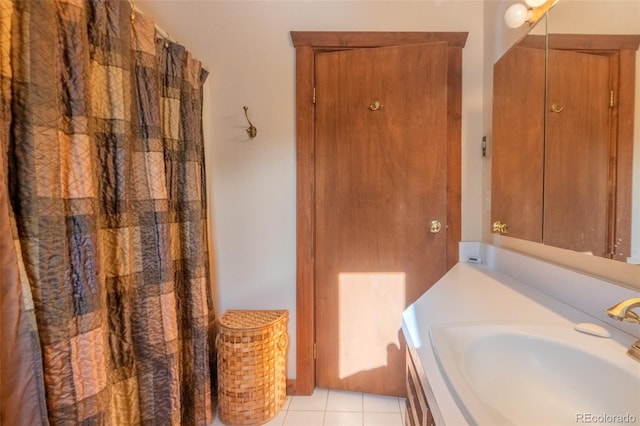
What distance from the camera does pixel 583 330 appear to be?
67 centimetres

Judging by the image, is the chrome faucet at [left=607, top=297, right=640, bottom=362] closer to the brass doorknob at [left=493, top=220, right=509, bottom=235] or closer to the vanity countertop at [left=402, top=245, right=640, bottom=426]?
the vanity countertop at [left=402, top=245, right=640, bottom=426]

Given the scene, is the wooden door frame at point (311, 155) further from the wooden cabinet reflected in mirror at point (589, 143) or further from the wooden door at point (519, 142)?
the wooden cabinet reflected in mirror at point (589, 143)

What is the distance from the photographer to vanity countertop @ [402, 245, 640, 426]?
1.83ft

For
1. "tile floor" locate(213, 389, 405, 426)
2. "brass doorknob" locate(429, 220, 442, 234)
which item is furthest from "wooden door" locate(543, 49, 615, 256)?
"tile floor" locate(213, 389, 405, 426)

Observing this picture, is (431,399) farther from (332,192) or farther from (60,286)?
(332,192)

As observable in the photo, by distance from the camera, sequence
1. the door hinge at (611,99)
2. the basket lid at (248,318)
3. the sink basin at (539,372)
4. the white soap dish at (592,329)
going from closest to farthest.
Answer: the sink basin at (539,372) → the white soap dish at (592,329) → the door hinge at (611,99) → the basket lid at (248,318)

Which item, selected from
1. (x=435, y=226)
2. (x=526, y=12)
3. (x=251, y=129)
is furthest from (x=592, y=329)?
(x=251, y=129)

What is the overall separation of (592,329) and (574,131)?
0.62m

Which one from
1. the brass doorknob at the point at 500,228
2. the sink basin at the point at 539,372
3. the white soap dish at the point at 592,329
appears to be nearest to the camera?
the sink basin at the point at 539,372

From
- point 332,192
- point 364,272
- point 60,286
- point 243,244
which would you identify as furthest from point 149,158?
point 364,272

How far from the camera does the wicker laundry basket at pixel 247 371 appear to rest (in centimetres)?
140

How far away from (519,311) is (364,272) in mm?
863

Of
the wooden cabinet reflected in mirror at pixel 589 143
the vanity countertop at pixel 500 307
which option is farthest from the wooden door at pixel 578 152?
the vanity countertop at pixel 500 307

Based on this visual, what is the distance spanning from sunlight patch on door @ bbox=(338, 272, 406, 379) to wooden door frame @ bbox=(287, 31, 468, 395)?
182 millimetres
